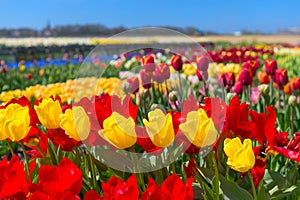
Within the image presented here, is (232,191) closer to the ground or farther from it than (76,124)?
closer to the ground

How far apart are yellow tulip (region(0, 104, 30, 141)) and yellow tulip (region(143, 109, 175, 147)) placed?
354mm

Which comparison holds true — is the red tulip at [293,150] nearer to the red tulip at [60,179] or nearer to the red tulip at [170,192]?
the red tulip at [170,192]

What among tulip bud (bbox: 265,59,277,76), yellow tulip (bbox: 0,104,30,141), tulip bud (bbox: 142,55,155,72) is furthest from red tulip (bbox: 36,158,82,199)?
tulip bud (bbox: 265,59,277,76)

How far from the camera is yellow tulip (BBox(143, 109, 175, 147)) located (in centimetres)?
128

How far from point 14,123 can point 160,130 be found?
1.35ft

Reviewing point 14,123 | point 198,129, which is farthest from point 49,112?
point 198,129

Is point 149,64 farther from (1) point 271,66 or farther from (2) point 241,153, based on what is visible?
(2) point 241,153

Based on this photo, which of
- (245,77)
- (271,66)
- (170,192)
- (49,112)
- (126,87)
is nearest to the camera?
(170,192)

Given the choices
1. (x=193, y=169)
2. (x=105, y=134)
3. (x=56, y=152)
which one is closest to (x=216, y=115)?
(x=193, y=169)

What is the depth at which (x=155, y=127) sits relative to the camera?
4.28 feet

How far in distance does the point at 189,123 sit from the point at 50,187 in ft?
1.29

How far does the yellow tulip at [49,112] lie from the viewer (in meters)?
1.50

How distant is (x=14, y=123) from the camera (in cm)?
139

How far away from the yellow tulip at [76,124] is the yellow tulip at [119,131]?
12 cm
